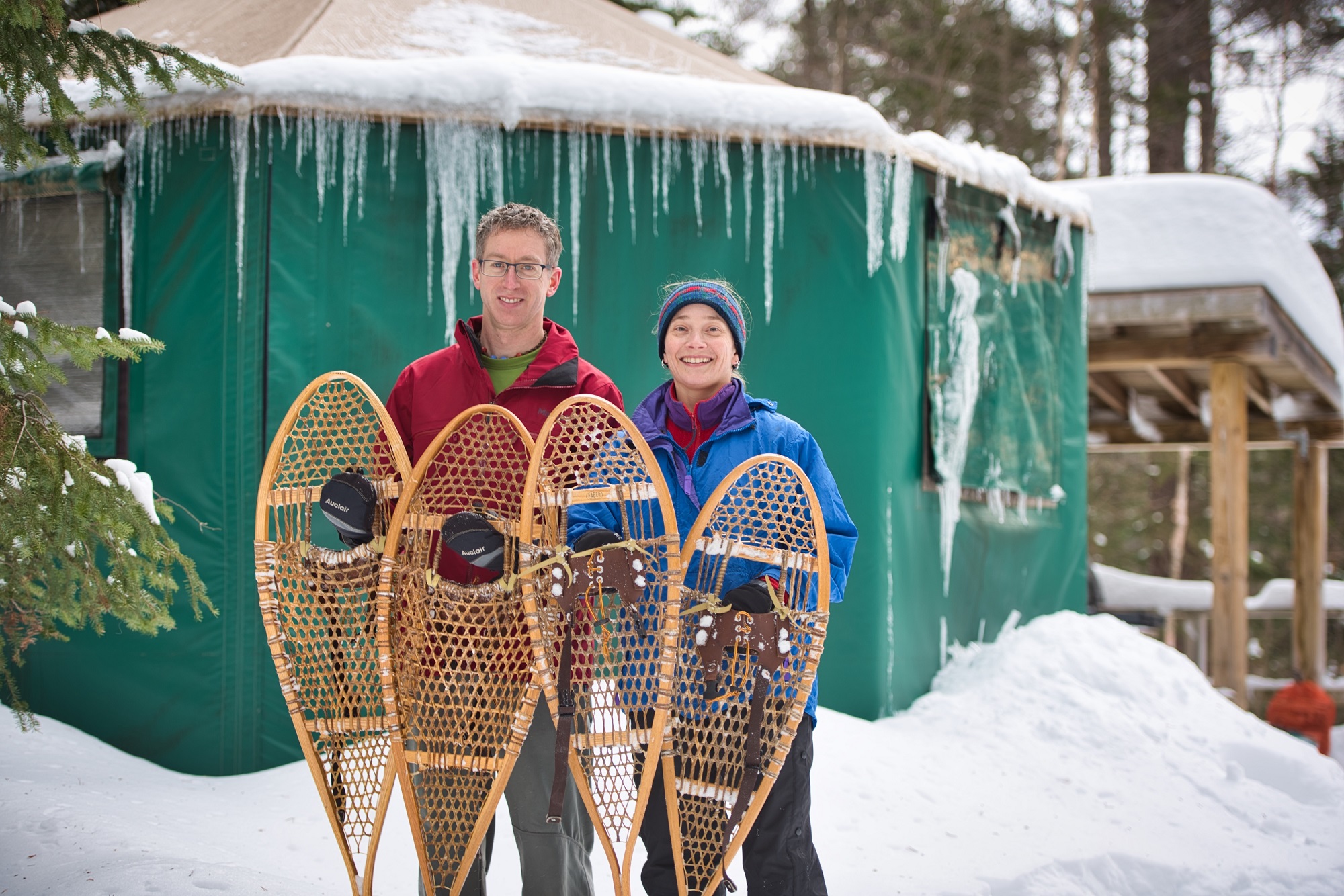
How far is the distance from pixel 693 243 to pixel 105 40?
8.50 feet

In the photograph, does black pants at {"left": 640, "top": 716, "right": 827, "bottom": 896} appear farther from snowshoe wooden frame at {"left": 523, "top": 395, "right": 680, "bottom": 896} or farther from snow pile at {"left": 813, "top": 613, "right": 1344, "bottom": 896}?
snow pile at {"left": 813, "top": 613, "right": 1344, "bottom": 896}

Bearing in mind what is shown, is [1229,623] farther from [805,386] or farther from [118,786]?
[118,786]

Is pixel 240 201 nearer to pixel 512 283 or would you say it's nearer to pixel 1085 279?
pixel 512 283

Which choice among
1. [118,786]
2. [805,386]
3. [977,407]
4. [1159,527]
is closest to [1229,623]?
[977,407]

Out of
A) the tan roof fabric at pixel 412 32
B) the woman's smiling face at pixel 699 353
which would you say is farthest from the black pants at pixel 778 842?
the tan roof fabric at pixel 412 32

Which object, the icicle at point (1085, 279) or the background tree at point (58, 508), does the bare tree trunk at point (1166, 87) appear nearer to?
the icicle at point (1085, 279)

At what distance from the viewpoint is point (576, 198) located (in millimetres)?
4977

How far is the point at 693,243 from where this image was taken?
5105mm

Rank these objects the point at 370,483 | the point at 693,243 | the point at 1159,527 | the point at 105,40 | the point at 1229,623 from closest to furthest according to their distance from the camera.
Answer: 1. the point at 370,483
2. the point at 105,40
3. the point at 693,243
4. the point at 1229,623
5. the point at 1159,527

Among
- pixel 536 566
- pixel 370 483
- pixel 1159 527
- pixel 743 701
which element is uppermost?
pixel 370 483

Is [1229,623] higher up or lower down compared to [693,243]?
lower down

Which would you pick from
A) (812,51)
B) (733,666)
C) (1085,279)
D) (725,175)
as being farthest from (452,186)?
(812,51)

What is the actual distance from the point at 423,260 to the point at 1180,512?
1637 centimetres

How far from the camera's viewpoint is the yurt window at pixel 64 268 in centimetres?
485
